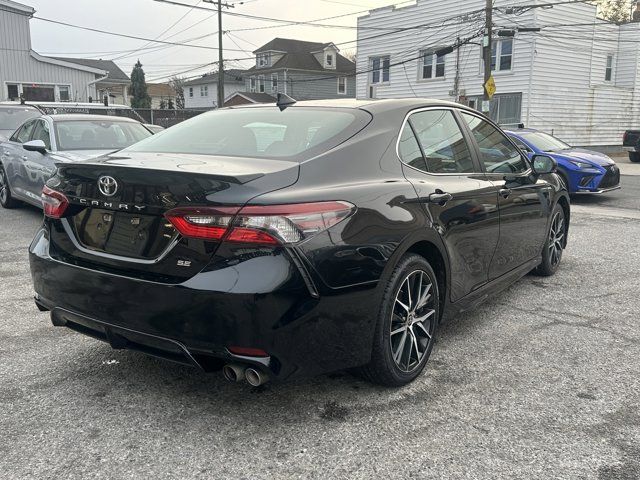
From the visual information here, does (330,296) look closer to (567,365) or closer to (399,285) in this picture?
(399,285)

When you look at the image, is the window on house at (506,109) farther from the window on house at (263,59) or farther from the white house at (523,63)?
the window on house at (263,59)

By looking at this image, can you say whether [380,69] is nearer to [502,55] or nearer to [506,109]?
[502,55]

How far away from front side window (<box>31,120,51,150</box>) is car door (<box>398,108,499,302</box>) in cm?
599

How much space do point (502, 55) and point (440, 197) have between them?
23.8 metres

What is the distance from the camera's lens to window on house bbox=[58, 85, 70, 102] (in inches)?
1139

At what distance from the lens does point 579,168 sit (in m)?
11.4

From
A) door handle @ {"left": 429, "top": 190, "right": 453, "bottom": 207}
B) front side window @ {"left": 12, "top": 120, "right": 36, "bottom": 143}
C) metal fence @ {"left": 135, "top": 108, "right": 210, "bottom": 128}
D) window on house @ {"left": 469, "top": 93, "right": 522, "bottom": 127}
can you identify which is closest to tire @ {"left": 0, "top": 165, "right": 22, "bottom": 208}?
front side window @ {"left": 12, "top": 120, "right": 36, "bottom": 143}

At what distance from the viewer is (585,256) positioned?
6.79 m

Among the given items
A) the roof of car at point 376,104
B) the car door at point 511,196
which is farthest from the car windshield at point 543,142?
the roof of car at point 376,104

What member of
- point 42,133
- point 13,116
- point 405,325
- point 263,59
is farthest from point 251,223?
point 263,59

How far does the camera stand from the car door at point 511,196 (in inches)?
167

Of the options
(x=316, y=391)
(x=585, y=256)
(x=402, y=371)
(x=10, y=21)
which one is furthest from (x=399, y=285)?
(x=10, y=21)

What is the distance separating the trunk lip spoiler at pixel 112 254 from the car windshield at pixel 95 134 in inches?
206

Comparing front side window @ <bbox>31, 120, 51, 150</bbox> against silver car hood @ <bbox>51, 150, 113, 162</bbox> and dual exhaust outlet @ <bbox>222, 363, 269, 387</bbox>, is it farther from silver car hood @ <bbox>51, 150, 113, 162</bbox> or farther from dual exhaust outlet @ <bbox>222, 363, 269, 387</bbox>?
dual exhaust outlet @ <bbox>222, 363, 269, 387</bbox>
